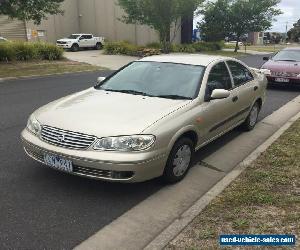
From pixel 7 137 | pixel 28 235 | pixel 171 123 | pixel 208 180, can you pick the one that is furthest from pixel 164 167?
pixel 7 137

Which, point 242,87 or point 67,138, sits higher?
point 242,87

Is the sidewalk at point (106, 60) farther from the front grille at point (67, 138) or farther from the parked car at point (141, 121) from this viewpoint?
the front grille at point (67, 138)

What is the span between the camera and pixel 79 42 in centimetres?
3638

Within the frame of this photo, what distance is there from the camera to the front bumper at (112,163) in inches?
166

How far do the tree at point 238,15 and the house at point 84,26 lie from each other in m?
4.39

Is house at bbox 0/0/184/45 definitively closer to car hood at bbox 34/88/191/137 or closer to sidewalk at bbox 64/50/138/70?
sidewalk at bbox 64/50/138/70

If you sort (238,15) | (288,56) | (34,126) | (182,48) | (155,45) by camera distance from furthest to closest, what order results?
(238,15)
(155,45)
(182,48)
(288,56)
(34,126)

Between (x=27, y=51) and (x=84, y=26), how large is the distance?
22.5m

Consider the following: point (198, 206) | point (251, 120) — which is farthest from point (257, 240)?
point (251, 120)

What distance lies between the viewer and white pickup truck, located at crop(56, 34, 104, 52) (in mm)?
35625

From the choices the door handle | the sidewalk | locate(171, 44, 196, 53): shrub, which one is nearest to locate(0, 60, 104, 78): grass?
the sidewalk

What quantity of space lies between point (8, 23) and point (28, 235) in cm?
3797

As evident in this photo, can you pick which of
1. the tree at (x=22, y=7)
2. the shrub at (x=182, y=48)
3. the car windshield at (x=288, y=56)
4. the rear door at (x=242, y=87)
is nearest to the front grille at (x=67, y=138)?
the rear door at (x=242, y=87)

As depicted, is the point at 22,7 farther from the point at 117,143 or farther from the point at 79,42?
the point at 79,42
